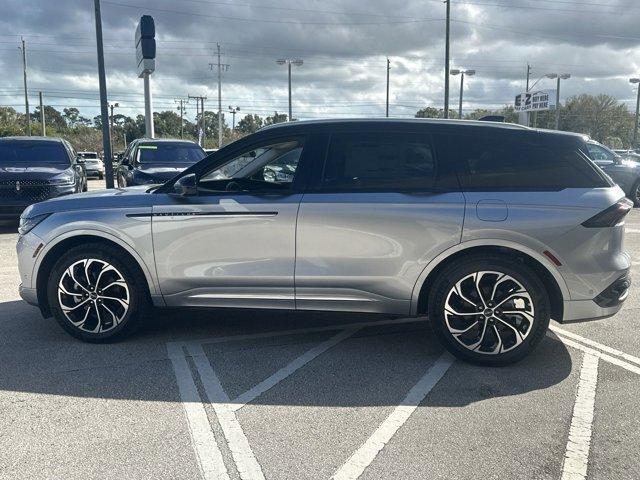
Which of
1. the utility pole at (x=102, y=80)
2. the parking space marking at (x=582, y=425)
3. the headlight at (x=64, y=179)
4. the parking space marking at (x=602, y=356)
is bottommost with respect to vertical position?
the parking space marking at (x=582, y=425)

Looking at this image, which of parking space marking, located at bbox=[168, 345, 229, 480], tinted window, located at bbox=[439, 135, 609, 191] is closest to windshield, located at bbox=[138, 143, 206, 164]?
parking space marking, located at bbox=[168, 345, 229, 480]

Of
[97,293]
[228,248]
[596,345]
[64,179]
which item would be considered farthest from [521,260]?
[64,179]

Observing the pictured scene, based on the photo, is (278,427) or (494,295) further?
(494,295)

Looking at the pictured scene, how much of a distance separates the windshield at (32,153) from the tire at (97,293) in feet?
25.8

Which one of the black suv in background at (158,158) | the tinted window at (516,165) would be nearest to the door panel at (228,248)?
the tinted window at (516,165)

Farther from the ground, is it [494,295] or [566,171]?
[566,171]

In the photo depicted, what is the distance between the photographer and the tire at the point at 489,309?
13.6 ft

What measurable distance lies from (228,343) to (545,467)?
266 centimetres

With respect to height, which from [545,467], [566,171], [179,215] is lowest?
[545,467]

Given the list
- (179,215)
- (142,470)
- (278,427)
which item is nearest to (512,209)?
(278,427)

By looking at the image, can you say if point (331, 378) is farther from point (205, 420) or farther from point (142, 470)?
point (142, 470)

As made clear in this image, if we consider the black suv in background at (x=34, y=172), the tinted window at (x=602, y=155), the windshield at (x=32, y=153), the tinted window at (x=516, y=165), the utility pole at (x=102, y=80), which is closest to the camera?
the tinted window at (x=516, y=165)

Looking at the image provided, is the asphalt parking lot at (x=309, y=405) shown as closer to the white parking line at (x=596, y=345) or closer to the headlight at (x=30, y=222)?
the white parking line at (x=596, y=345)

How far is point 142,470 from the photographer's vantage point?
114 inches
